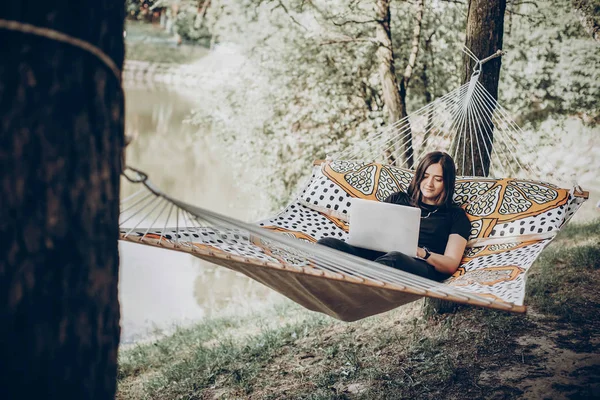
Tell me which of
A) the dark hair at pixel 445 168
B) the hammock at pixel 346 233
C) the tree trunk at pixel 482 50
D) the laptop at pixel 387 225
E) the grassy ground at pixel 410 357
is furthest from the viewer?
the tree trunk at pixel 482 50

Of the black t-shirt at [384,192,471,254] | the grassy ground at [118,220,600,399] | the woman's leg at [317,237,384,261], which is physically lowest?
→ the grassy ground at [118,220,600,399]

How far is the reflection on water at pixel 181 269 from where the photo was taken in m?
4.74

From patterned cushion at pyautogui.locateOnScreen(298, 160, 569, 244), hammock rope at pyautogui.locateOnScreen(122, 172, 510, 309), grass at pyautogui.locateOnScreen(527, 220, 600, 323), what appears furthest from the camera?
grass at pyautogui.locateOnScreen(527, 220, 600, 323)

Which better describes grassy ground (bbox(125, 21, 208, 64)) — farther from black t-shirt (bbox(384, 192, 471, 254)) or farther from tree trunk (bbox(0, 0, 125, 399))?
tree trunk (bbox(0, 0, 125, 399))

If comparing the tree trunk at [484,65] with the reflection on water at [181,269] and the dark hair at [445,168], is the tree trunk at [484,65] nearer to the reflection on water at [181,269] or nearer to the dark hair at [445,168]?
the dark hair at [445,168]

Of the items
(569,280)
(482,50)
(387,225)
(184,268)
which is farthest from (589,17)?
(184,268)

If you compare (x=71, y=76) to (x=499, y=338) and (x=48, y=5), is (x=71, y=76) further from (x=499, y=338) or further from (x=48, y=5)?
(x=499, y=338)

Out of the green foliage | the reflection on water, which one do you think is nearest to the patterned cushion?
the reflection on water

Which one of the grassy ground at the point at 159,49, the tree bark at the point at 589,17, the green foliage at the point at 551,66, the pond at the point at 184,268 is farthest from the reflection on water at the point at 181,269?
the grassy ground at the point at 159,49

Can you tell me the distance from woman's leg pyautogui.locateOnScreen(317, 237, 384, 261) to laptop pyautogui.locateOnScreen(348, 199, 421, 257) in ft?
0.20

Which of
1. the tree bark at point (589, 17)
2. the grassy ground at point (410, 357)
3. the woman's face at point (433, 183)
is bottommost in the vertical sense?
the grassy ground at point (410, 357)

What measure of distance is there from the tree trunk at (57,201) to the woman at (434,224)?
1190 millimetres

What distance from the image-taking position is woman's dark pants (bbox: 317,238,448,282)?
6.73ft

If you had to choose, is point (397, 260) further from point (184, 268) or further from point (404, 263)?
point (184, 268)
